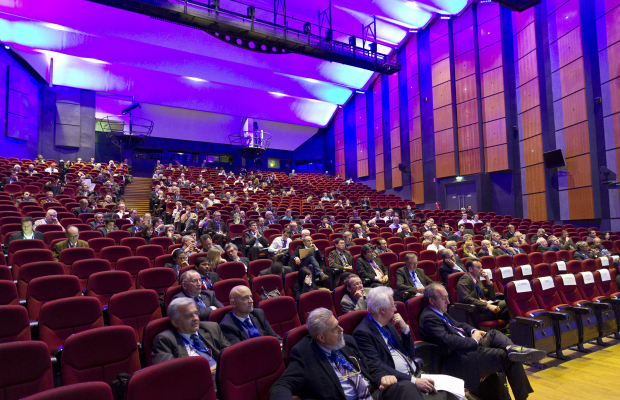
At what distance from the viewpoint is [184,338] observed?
2018 mm

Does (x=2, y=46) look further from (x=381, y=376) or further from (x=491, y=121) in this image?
(x=491, y=121)

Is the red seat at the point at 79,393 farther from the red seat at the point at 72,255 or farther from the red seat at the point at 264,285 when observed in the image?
the red seat at the point at 72,255

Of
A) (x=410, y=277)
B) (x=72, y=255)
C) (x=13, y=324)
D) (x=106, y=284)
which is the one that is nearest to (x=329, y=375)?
(x=13, y=324)

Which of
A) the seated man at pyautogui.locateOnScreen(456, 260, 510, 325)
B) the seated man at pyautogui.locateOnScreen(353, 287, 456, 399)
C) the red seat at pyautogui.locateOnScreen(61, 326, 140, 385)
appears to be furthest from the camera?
the seated man at pyautogui.locateOnScreen(456, 260, 510, 325)

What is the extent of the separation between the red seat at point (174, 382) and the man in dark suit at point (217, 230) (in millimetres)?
3935

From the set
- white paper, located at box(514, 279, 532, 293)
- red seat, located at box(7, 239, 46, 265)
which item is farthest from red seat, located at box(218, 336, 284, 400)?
red seat, located at box(7, 239, 46, 265)

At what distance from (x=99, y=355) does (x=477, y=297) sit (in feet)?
10.1

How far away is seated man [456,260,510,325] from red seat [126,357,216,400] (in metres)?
2.59

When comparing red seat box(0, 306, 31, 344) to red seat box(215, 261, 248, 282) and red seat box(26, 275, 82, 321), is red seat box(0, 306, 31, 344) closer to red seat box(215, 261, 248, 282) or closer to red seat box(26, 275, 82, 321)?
red seat box(26, 275, 82, 321)

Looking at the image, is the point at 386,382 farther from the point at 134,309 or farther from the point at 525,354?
the point at 134,309

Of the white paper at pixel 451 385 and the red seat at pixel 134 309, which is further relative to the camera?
the red seat at pixel 134 309

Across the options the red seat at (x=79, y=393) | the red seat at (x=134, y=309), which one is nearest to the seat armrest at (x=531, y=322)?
the red seat at (x=134, y=309)

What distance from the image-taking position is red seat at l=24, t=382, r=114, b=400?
3.77 feet

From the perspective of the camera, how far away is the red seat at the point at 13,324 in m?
1.97
